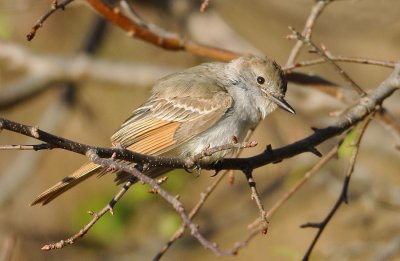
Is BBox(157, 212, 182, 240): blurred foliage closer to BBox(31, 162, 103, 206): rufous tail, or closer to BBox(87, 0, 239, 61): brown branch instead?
BBox(87, 0, 239, 61): brown branch

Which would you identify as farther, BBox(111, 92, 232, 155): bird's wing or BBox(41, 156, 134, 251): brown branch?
BBox(111, 92, 232, 155): bird's wing

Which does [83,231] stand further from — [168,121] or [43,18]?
[168,121]

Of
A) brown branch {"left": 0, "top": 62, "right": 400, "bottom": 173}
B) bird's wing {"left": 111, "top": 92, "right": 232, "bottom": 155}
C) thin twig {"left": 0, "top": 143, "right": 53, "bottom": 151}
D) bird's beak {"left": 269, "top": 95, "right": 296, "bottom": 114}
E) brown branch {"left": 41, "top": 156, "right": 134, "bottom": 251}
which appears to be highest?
bird's beak {"left": 269, "top": 95, "right": 296, "bottom": 114}

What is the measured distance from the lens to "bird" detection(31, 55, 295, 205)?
Result: 4406 mm

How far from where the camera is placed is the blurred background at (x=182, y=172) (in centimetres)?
616

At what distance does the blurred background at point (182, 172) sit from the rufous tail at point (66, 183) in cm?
147

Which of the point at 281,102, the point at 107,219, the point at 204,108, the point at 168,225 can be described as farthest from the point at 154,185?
the point at 107,219

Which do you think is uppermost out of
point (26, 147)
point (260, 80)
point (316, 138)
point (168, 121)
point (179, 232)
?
point (260, 80)

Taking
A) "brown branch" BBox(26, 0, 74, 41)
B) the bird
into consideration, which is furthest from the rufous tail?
"brown branch" BBox(26, 0, 74, 41)

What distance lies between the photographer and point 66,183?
12.4 ft

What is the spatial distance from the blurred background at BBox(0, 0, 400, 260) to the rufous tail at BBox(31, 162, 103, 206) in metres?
1.47

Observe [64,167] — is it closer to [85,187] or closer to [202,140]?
[85,187]

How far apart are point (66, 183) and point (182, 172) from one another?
2.68 meters

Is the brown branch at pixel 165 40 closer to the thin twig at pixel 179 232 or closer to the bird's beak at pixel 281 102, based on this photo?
the bird's beak at pixel 281 102
